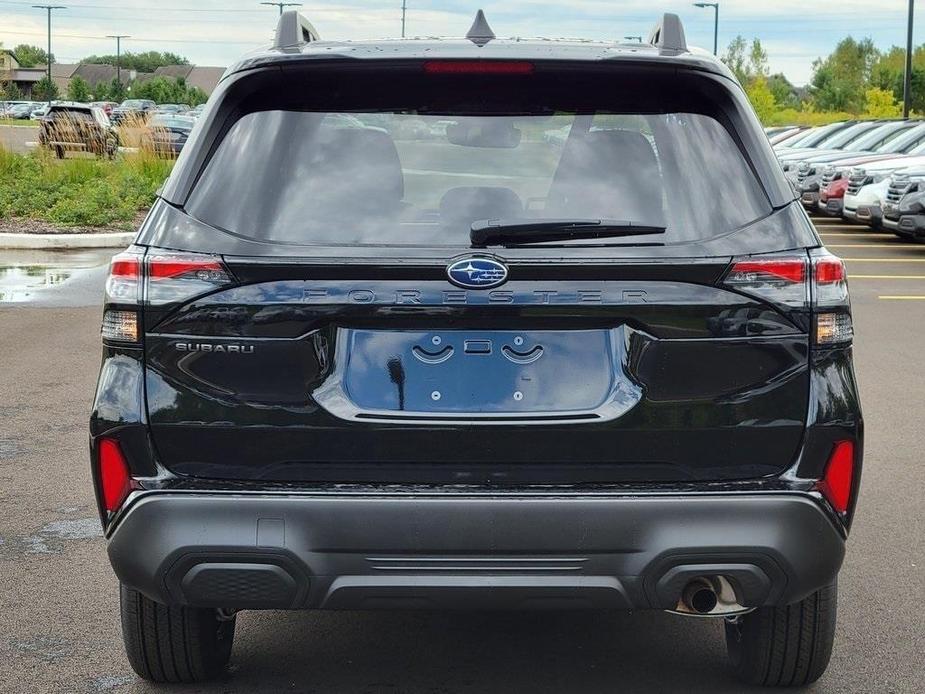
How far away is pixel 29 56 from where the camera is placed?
189000mm

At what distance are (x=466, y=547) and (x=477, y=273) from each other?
0.63 meters

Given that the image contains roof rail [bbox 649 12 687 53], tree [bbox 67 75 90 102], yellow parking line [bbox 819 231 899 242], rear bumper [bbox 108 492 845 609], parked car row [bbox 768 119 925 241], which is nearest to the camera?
rear bumper [bbox 108 492 845 609]

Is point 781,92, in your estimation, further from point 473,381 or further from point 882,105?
point 473,381

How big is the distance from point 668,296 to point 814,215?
25396mm

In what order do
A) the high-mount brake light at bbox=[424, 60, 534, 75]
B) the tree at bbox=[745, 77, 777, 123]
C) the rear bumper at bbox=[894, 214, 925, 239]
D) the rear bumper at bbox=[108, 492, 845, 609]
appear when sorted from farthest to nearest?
1. the tree at bbox=[745, 77, 777, 123]
2. the rear bumper at bbox=[894, 214, 925, 239]
3. the high-mount brake light at bbox=[424, 60, 534, 75]
4. the rear bumper at bbox=[108, 492, 845, 609]

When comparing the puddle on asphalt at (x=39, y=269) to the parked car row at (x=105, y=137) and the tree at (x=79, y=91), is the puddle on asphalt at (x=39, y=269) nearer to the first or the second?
the parked car row at (x=105, y=137)

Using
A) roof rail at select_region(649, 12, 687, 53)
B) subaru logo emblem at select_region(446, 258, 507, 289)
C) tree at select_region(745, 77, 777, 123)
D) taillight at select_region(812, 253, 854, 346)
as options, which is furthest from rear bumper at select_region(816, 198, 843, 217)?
tree at select_region(745, 77, 777, 123)

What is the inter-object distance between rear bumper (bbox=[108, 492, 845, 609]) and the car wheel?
472 millimetres

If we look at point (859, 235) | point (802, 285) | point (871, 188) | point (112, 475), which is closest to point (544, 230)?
point (802, 285)

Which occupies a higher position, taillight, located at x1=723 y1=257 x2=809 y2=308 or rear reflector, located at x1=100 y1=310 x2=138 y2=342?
taillight, located at x1=723 y1=257 x2=809 y2=308

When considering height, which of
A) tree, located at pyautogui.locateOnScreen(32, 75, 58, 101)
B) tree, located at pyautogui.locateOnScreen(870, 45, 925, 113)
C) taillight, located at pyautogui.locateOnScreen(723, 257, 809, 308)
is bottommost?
taillight, located at pyautogui.locateOnScreen(723, 257, 809, 308)

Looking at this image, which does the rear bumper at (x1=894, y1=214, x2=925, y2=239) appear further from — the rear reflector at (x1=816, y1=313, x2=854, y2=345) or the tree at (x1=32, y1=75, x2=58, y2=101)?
the tree at (x1=32, y1=75, x2=58, y2=101)

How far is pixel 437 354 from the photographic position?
3350 millimetres

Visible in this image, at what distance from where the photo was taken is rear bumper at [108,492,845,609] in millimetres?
3299
